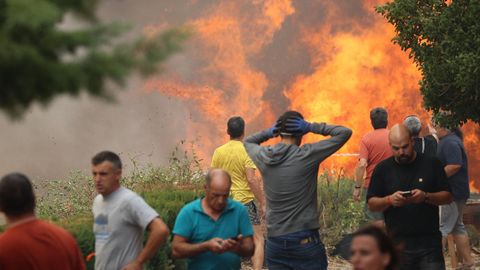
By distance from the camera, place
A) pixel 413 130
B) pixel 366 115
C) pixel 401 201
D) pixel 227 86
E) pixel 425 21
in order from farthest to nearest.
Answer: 1. pixel 227 86
2. pixel 366 115
3. pixel 425 21
4. pixel 413 130
5. pixel 401 201

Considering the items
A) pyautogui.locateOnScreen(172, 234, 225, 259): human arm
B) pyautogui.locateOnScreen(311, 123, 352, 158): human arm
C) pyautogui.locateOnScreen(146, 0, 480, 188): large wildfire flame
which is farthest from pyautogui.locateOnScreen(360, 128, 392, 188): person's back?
pyautogui.locateOnScreen(146, 0, 480, 188): large wildfire flame

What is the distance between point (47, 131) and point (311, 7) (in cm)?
Result: 680

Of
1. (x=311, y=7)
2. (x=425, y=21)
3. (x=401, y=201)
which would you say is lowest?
(x=401, y=201)

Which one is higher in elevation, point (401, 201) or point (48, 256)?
point (401, 201)

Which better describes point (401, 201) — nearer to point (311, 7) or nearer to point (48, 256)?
point (48, 256)

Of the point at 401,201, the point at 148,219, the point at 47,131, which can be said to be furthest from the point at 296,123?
the point at 47,131

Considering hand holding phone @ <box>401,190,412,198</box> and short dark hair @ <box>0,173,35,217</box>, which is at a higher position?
hand holding phone @ <box>401,190,412,198</box>

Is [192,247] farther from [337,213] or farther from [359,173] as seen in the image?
[337,213]

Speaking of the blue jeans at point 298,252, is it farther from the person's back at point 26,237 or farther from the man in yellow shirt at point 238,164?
the man in yellow shirt at point 238,164

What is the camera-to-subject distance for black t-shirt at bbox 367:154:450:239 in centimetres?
834

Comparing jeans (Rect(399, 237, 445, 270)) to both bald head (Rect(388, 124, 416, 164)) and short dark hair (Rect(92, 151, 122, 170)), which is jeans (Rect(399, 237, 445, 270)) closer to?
bald head (Rect(388, 124, 416, 164))

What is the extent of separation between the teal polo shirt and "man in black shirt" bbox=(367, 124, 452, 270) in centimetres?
154

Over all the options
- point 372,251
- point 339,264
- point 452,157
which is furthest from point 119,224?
point 339,264

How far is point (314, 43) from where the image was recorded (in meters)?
24.0
